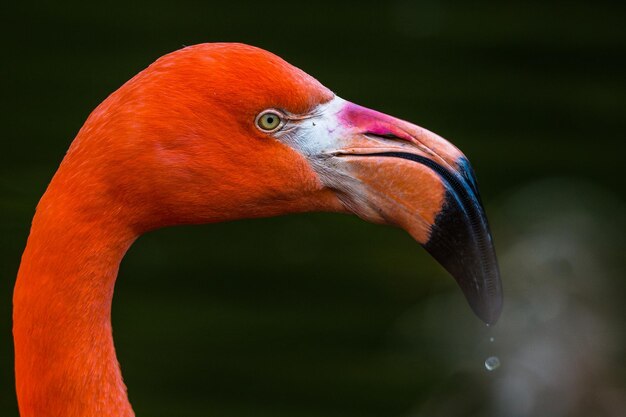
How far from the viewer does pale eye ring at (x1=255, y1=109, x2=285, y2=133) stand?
102 inches

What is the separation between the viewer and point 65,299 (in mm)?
2453

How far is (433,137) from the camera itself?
8.68 ft

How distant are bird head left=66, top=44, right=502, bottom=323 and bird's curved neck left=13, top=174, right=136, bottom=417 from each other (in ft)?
0.24

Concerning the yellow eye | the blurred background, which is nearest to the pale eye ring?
the yellow eye

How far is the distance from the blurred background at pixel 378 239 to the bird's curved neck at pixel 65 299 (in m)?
2.71

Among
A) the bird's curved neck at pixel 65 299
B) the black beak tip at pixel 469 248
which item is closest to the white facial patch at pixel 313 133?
the black beak tip at pixel 469 248

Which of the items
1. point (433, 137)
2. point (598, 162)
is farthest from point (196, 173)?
point (598, 162)

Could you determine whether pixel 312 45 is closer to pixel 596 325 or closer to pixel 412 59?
pixel 412 59

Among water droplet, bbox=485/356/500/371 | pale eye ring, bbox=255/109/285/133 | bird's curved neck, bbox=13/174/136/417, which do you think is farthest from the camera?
water droplet, bbox=485/356/500/371

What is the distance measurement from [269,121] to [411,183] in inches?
14.7

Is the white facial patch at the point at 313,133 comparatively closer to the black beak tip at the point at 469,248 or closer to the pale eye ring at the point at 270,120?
the pale eye ring at the point at 270,120

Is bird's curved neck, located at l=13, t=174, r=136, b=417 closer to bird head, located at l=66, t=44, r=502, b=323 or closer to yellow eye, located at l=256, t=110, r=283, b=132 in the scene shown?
bird head, located at l=66, t=44, r=502, b=323

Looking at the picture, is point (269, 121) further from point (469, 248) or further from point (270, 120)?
point (469, 248)

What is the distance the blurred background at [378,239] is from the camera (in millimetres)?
5219
